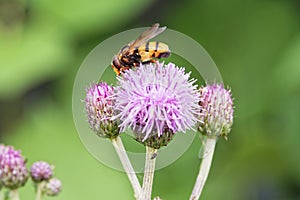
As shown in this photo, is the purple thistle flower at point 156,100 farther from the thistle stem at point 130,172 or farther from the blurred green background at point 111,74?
the blurred green background at point 111,74

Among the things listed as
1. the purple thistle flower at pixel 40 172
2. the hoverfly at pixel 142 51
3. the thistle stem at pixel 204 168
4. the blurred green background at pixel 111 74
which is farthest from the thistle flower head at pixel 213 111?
the blurred green background at pixel 111 74

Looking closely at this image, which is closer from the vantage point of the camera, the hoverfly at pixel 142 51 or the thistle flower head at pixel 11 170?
the hoverfly at pixel 142 51

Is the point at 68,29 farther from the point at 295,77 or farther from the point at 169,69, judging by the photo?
the point at 169,69

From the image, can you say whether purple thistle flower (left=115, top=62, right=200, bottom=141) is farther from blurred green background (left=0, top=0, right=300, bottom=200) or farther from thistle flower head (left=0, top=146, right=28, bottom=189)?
blurred green background (left=0, top=0, right=300, bottom=200)

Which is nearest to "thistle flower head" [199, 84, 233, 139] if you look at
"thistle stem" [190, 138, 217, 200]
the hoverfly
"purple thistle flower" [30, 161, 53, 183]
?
"thistle stem" [190, 138, 217, 200]

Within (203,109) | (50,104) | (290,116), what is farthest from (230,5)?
(203,109)

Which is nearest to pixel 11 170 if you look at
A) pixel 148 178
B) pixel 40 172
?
pixel 40 172
